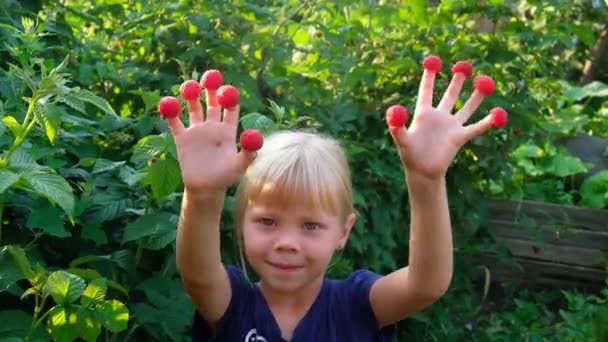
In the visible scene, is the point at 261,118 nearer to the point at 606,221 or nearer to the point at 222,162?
the point at 222,162

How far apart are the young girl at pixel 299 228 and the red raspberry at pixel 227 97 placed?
32 millimetres

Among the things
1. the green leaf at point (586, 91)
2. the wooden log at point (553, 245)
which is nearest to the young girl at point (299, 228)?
the wooden log at point (553, 245)

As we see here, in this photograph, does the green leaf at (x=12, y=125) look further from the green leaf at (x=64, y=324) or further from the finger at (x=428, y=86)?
the finger at (x=428, y=86)

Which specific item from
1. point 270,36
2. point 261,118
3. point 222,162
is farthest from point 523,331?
point 222,162

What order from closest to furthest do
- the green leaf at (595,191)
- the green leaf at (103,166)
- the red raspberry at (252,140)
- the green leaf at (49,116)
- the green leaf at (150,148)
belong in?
the red raspberry at (252,140) → the green leaf at (49,116) → the green leaf at (150,148) → the green leaf at (103,166) → the green leaf at (595,191)

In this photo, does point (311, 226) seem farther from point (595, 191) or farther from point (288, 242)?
point (595, 191)

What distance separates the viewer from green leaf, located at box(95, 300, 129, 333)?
1866 millimetres

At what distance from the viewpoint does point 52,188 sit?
1835mm

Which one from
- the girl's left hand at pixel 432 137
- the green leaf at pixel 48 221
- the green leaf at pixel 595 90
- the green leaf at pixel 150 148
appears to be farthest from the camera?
the green leaf at pixel 595 90

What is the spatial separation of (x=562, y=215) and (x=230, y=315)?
3641mm

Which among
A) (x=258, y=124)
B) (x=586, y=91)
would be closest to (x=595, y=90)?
(x=586, y=91)

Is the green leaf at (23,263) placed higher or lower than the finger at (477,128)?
lower

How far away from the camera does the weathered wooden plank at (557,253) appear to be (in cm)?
531

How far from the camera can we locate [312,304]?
2.18 m
